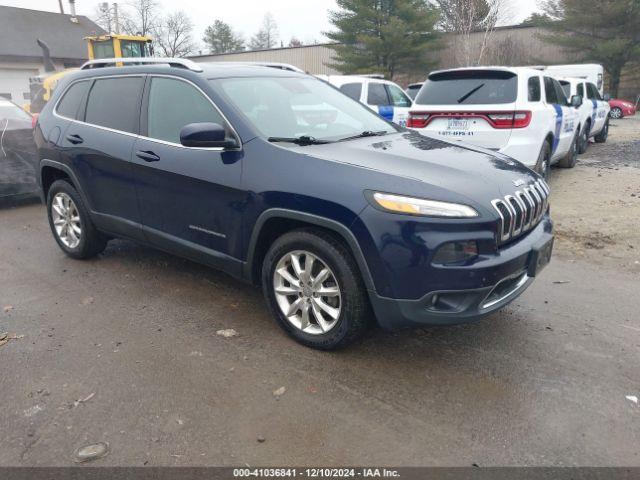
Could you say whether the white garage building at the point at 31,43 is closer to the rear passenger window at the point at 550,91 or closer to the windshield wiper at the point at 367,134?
the rear passenger window at the point at 550,91

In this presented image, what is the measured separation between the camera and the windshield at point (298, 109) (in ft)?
12.1

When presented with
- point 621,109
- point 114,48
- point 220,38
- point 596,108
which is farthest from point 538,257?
point 220,38

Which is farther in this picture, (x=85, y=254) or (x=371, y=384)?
(x=85, y=254)

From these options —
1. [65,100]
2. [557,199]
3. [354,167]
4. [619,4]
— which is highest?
[619,4]

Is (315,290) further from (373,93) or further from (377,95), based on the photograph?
(377,95)

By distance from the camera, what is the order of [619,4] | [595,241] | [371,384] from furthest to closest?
[619,4] < [595,241] < [371,384]

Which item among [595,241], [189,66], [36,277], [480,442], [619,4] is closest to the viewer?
[480,442]

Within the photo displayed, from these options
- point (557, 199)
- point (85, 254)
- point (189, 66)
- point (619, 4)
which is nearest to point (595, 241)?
point (557, 199)

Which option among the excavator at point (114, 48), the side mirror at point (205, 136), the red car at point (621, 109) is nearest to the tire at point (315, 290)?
the side mirror at point (205, 136)

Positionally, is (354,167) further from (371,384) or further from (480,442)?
(480,442)

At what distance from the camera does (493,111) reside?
6.97 metres

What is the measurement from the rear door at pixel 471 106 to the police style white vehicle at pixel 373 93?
9.84 ft

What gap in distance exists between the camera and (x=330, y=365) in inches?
127

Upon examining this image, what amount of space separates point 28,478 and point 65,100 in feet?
12.3
